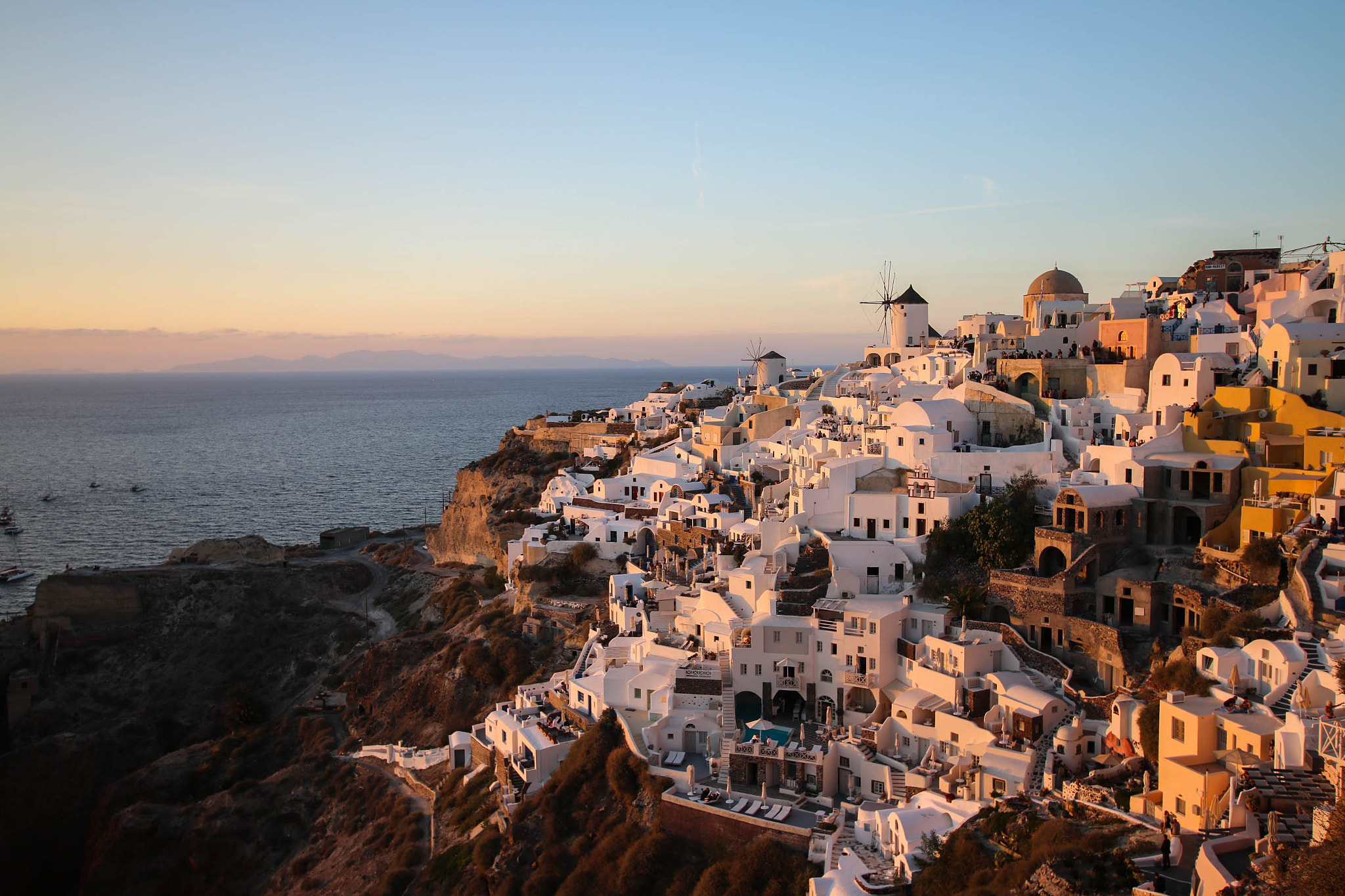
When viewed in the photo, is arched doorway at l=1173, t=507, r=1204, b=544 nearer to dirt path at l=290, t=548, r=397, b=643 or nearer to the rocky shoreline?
the rocky shoreline

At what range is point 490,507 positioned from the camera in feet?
172

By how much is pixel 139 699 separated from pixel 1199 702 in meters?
40.8

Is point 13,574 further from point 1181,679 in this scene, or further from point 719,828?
point 1181,679

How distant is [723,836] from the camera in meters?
20.4

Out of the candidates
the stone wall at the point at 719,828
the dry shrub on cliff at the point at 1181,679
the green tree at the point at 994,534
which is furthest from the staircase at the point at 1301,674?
the stone wall at the point at 719,828

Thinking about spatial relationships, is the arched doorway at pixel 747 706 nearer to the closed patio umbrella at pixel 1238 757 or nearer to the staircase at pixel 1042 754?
the staircase at pixel 1042 754

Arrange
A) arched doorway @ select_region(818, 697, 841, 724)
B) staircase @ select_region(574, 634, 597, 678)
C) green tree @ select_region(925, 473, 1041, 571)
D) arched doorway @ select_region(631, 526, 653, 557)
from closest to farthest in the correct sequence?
arched doorway @ select_region(818, 697, 841, 724) < green tree @ select_region(925, 473, 1041, 571) < staircase @ select_region(574, 634, 597, 678) < arched doorway @ select_region(631, 526, 653, 557)

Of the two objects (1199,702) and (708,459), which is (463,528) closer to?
(708,459)

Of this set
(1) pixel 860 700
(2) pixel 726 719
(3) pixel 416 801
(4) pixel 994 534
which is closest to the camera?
(2) pixel 726 719

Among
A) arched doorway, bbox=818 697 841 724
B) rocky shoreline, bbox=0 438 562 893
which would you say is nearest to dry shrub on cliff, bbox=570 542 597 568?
rocky shoreline, bbox=0 438 562 893

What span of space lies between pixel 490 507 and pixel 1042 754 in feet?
124

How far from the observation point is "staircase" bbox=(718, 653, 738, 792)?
22094 mm

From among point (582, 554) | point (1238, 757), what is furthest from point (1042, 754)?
point (582, 554)

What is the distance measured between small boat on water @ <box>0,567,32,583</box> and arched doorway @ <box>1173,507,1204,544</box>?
194 feet
